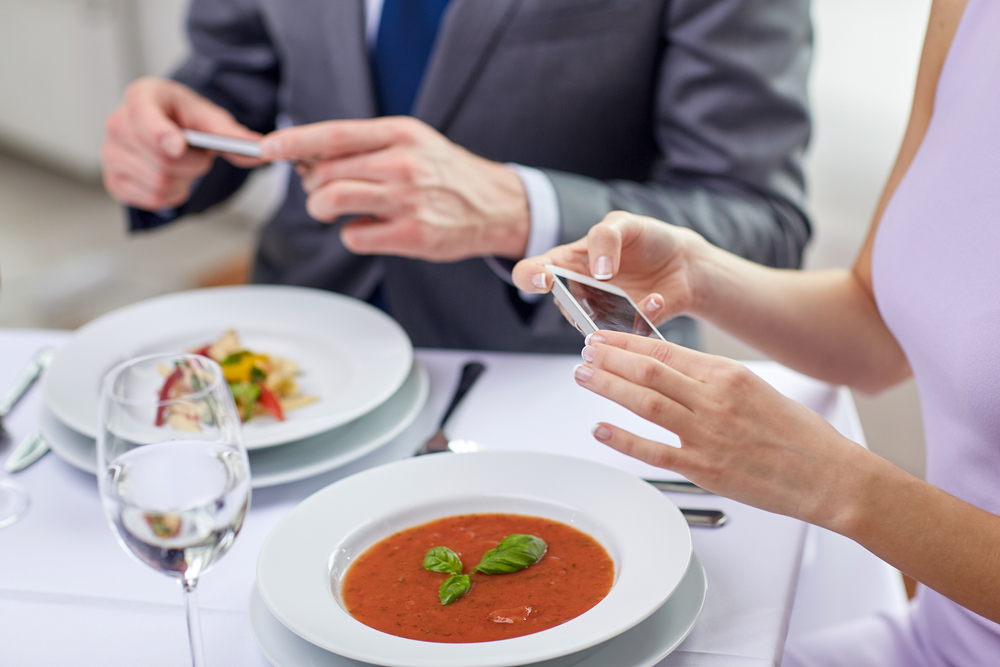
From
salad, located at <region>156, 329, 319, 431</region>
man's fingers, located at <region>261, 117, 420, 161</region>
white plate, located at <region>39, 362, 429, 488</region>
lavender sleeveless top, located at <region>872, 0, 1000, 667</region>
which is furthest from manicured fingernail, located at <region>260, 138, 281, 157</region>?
lavender sleeveless top, located at <region>872, 0, 1000, 667</region>

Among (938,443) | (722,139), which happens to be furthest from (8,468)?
(722,139)

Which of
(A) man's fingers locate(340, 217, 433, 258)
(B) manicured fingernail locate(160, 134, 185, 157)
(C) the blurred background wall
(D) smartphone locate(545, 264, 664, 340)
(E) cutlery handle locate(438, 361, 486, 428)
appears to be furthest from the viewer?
(C) the blurred background wall

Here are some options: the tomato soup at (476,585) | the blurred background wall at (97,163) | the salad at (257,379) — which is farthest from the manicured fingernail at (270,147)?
the blurred background wall at (97,163)

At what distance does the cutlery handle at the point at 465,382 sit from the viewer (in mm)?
A: 1033

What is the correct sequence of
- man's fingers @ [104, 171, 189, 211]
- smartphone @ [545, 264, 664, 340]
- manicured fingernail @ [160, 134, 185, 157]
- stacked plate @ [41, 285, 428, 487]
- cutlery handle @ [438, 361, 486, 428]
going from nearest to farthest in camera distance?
smartphone @ [545, 264, 664, 340] < stacked plate @ [41, 285, 428, 487] < cutlery handle @ [438, 361, 486, 428] < manicured fingernail @ [160, 134, 185, 157] < man's fingers @ [104, 171, 189, 211]

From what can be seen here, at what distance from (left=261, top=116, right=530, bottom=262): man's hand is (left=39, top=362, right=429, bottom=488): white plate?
0.78 ft

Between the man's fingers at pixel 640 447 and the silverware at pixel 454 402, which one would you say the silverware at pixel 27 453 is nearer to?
the silverware at pixel 454 402

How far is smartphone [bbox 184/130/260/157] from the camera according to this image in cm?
118

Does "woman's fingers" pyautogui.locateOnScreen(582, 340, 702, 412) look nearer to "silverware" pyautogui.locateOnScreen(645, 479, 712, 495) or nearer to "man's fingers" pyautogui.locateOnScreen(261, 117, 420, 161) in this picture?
"silverware" pyautogui.locateOnScreen(645, 479, 712, 495)

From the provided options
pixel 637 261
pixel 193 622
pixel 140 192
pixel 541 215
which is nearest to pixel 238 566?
pixel 193 622

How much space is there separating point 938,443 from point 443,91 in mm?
931

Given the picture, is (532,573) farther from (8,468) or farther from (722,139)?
(722,139)

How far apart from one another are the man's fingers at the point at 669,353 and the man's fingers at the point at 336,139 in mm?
583

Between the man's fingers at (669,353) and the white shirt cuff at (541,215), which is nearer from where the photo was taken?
the man's fingers at (669,353)
